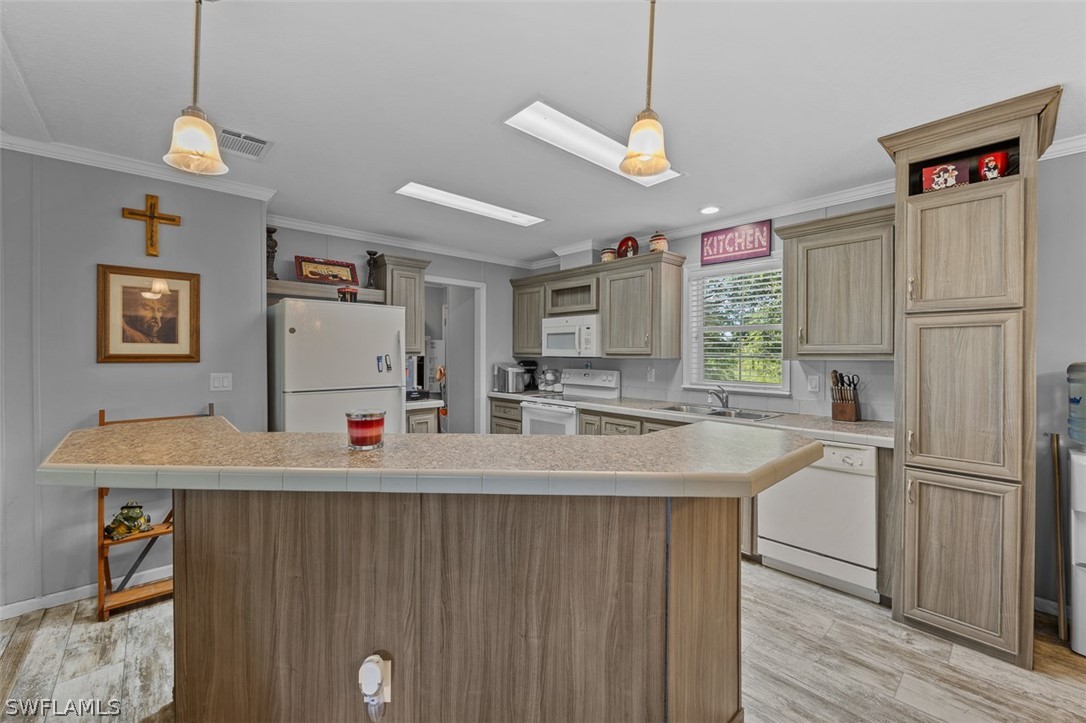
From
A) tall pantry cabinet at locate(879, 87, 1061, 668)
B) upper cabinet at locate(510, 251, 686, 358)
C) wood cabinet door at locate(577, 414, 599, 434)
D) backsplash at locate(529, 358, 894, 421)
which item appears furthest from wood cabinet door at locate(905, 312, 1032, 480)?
wood cabinet door at locate(577, 414, 599, 434)

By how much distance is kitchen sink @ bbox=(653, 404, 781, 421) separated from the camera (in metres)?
3.41

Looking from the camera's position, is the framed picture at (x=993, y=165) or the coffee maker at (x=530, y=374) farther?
the coffee maker at (x=530, y=374)

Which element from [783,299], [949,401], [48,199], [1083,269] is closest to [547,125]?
[783,299]

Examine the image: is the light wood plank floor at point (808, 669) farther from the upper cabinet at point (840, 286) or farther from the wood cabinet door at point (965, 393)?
the upper cabinet at point (840, 286)

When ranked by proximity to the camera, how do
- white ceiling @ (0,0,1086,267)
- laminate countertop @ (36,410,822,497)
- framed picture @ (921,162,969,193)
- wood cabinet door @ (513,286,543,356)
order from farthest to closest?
wood cabinet door @ (513,286,543,356) < framed picture @ (921,162,969,193) < white ceiling @ (0,0,1086,267) < laminate countertop @ (36,410,822,497)

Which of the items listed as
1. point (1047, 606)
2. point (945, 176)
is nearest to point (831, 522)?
point (1047, 606)

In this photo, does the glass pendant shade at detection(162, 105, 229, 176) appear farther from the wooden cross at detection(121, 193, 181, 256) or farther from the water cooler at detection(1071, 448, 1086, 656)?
the water cooler at detection(1071, 448, 1086, 656)

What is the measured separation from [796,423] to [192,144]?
3293mm

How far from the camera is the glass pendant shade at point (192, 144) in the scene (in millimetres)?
1394

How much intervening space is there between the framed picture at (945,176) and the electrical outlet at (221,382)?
163 inches

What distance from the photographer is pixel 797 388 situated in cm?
349

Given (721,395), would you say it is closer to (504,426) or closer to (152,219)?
(504,426)

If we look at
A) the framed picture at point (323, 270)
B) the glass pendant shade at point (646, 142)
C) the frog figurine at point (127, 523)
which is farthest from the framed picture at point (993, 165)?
the frog figurine at point (127, 523)

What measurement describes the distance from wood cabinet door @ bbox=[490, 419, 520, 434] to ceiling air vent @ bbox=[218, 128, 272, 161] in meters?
3.17
